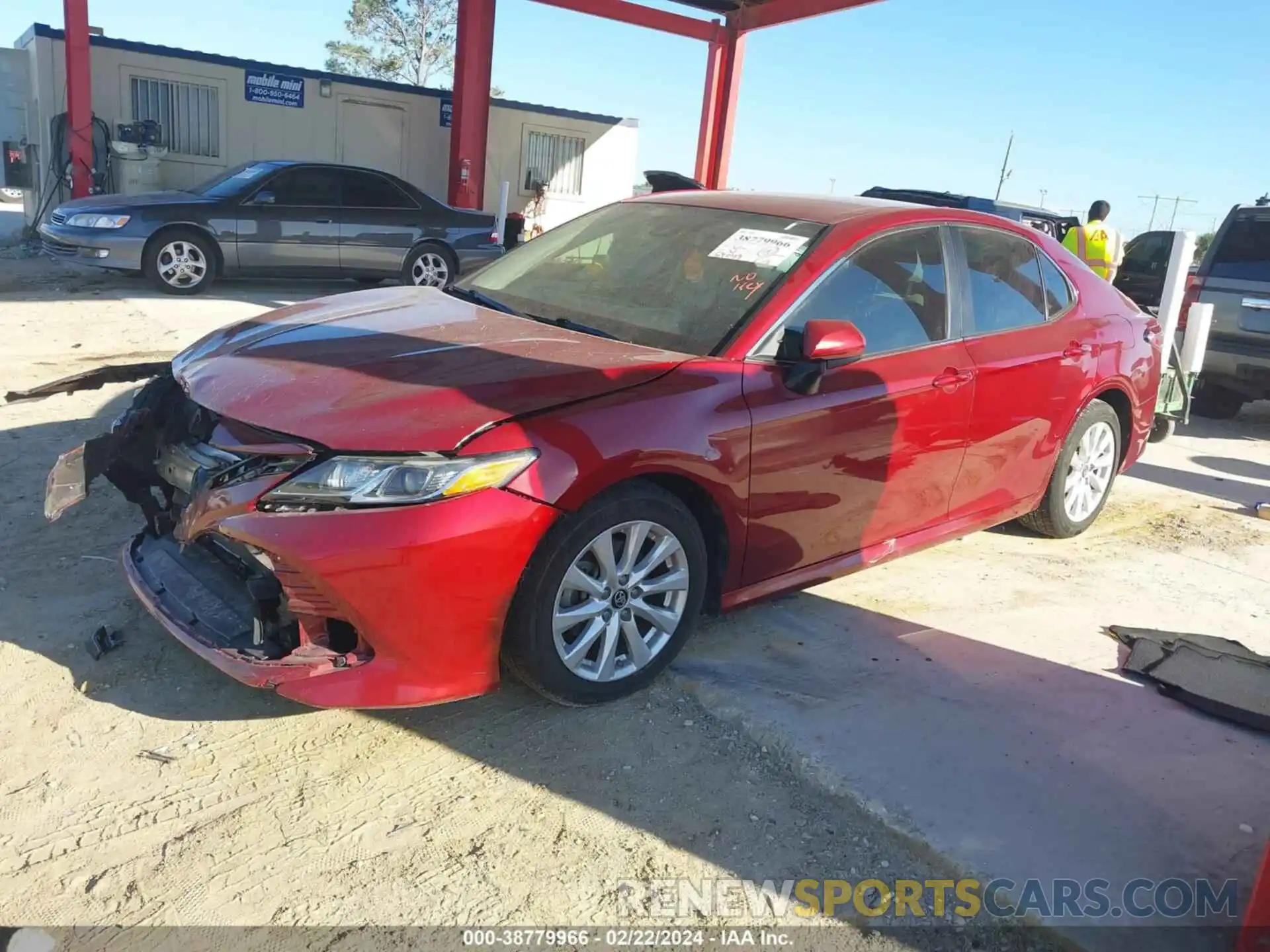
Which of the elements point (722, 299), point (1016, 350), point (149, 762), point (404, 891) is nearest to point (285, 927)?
point (404, 891)

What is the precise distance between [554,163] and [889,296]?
16.1 metres

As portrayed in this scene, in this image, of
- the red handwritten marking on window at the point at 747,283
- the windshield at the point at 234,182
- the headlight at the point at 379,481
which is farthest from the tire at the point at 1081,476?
the windshield at the point at 234,182

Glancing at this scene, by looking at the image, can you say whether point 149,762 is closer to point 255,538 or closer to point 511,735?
point 255,538

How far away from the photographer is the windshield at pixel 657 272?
140 inches

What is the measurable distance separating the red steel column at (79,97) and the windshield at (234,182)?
3299 millimetres

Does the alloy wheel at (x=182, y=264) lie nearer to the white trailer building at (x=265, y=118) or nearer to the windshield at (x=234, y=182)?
the windshield at (x=234, y=182)

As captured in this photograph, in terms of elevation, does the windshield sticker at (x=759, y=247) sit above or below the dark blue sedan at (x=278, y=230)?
above

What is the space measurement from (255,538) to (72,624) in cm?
123

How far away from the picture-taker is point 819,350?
3.30m

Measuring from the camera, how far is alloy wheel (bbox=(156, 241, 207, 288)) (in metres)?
10.4

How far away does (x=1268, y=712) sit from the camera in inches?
134

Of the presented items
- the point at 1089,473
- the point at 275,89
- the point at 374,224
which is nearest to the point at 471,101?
the point at 275,89

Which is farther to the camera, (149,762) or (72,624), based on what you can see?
(72,624)

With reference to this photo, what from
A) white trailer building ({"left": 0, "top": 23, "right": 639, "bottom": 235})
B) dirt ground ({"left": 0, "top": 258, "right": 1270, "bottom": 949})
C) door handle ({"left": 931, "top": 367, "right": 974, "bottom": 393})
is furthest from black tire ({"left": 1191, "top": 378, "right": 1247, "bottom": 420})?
white trailer building ({"left": 0, "top": 23, "right": 639, "bottom": 235})
